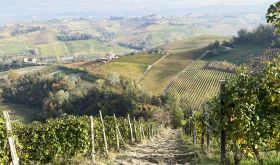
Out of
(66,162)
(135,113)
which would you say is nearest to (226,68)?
(135,113)

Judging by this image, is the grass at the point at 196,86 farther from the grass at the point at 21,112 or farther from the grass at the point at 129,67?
the grass at the point at 21,112

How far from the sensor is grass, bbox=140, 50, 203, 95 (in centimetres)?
11350

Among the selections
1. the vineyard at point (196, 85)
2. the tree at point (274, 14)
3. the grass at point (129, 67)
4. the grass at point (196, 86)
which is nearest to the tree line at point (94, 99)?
the grass at point (196, 86)

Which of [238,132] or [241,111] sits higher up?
[241,111]

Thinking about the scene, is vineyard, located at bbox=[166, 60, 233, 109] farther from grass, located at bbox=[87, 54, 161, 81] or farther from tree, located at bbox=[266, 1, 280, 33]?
tree, located at bbox=[266, 1, 280, 33]

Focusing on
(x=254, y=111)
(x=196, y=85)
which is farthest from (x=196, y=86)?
(x=254, y=111)

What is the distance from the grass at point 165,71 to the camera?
372ft

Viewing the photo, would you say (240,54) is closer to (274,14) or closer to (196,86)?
(196,86)

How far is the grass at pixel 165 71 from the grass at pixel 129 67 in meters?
4.23

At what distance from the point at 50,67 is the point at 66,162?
145 meters

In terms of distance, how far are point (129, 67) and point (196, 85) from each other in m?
34.8

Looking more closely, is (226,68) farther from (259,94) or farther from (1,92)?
(259,94)

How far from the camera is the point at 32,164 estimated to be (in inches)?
663

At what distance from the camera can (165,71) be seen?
12912 cm
